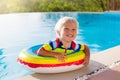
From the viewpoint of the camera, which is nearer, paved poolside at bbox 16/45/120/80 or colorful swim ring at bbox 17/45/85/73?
paved poolside at bbox 16/45/120/80

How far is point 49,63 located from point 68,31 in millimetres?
434

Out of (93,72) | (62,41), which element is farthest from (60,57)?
(93,72)

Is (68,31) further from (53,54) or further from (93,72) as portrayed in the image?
(93,72)

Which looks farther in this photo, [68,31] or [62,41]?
[62,41]

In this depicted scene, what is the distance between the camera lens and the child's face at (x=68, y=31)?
3.09m

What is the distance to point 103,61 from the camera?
3.68 metres

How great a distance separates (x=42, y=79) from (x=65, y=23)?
695mm

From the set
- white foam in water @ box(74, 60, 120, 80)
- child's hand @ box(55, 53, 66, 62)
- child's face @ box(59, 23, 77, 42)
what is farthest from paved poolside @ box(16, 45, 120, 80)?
child's face @ box(59, 23, 77, 42)

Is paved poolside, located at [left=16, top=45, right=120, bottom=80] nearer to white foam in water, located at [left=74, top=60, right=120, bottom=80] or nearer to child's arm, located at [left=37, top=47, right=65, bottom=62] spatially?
white foam in water, located at [left=74, top=60, right=120, bottom=80]

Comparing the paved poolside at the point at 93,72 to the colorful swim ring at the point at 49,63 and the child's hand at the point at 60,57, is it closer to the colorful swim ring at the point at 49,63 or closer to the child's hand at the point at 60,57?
the colorful swim ring at the point at 49,63

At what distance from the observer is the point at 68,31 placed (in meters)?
3.10

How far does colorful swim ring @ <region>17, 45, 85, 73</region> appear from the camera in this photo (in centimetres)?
311

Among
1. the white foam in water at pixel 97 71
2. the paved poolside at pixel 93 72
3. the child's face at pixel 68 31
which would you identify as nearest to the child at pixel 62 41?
the child's face at pixel 68 31

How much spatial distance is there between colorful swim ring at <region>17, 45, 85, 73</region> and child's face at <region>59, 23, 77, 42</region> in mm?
245
